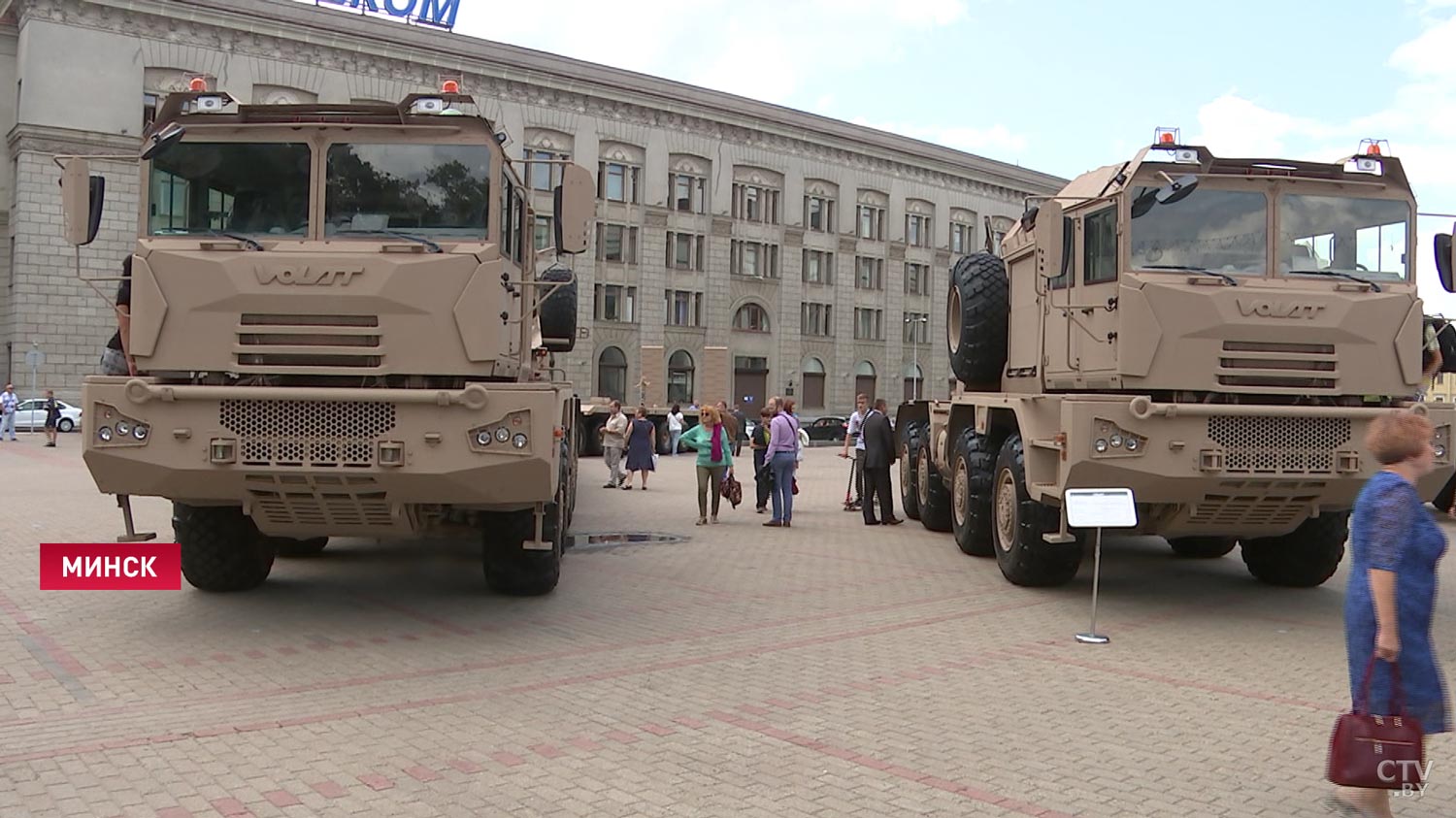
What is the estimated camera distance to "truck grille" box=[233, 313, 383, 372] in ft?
24.7

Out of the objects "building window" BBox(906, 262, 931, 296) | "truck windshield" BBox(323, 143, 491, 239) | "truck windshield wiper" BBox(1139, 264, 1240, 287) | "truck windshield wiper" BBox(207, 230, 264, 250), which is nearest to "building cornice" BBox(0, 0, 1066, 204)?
"building window" BBox(906, 262, 931, 296)

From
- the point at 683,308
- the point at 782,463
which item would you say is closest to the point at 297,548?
the point at 782,463

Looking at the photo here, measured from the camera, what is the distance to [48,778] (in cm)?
507

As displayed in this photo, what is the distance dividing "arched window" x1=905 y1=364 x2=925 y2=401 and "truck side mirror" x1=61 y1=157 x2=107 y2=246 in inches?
2539

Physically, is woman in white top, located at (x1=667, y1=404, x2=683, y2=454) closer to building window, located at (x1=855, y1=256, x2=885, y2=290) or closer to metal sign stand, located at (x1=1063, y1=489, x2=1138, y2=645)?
metal sign stand, located at (x1=1063, y1=489, x2=1138, y2=645)

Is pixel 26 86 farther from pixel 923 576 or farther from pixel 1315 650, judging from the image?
pixel 1315 650

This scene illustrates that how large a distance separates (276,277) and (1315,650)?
729 cm

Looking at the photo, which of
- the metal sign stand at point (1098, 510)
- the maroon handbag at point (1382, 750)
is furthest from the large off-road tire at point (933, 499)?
the maroon handbag at point (1382, 750)

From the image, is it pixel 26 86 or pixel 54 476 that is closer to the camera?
pixel 54 476

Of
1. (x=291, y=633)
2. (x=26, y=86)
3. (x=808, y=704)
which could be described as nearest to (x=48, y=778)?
(x=291, y=633)

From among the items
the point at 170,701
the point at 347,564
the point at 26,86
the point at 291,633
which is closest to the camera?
the point at 170,701

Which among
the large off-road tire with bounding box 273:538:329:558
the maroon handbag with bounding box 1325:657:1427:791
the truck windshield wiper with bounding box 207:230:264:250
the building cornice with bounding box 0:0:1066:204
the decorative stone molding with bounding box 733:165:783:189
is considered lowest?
the large off-road tire with bounding box 273:538:329:558

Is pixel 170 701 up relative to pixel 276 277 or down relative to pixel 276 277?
down

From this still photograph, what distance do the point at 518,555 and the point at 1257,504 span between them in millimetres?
5570
